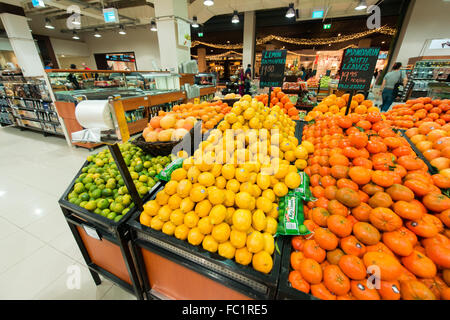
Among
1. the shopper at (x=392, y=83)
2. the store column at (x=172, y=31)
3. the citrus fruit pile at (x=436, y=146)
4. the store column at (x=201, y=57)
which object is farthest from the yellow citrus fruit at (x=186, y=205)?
the store column at (x=201, y=57)

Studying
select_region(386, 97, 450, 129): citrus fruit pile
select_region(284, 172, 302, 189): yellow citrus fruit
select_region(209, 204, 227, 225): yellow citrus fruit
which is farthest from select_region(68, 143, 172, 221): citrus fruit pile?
select_region(386, 97, 450, 129): citrus fruit pile

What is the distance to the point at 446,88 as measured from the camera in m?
4.97

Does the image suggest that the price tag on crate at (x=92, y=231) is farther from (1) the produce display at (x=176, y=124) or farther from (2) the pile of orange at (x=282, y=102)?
(2) the pile of orange at (x=282, y=102)

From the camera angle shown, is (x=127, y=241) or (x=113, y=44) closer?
(x=127, y=241)

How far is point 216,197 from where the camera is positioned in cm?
107

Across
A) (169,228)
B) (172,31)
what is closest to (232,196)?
(169,228)

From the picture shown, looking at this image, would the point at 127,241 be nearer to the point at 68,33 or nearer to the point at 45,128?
the point at 45,128

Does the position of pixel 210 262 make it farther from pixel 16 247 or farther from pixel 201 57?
pixel 201 57

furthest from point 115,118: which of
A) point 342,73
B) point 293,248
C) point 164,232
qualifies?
point 342,73

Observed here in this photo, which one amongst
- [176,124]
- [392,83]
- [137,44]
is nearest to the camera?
[176,124]

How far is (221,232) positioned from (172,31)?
707 centimetres

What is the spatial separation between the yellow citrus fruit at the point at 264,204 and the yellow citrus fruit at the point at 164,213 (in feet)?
1.79

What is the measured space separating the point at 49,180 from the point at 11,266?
191 centimetres

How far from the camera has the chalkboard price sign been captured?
2371 mm
